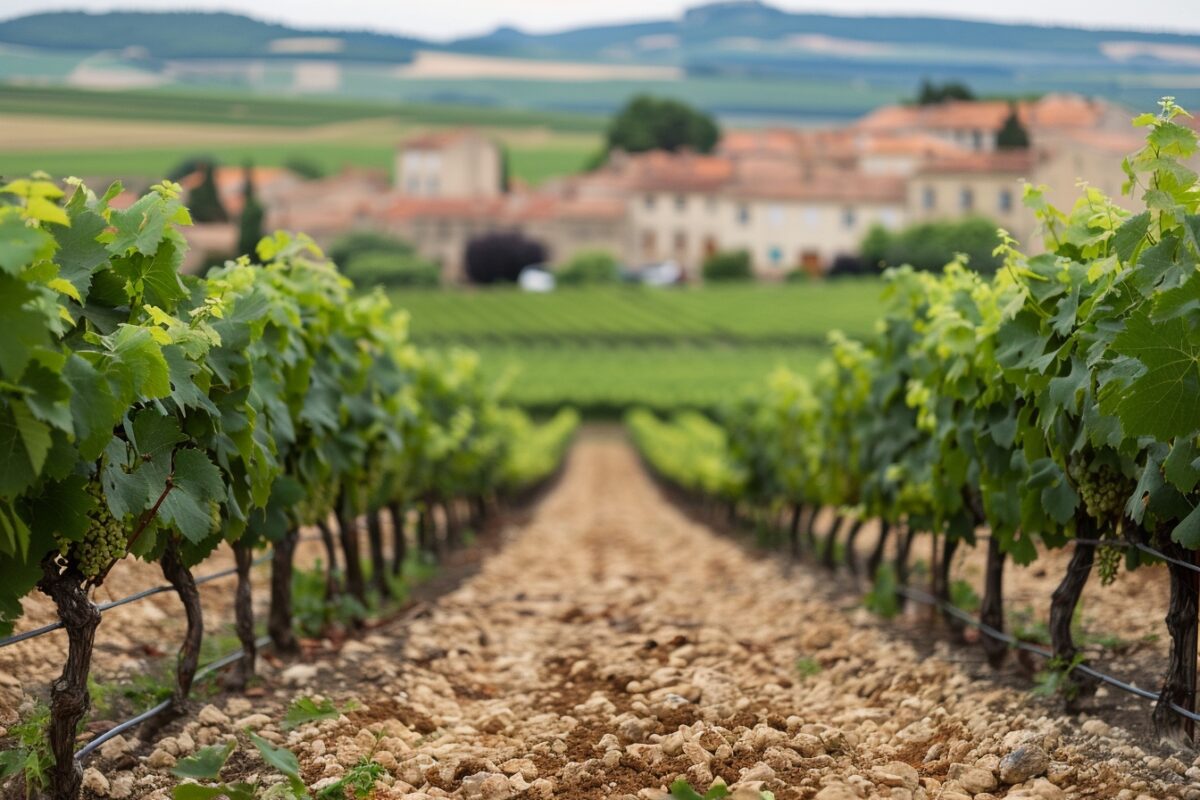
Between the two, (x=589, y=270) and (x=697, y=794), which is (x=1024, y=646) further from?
(x=589, y=270)

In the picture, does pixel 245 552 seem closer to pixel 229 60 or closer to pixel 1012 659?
pixel 1012 659

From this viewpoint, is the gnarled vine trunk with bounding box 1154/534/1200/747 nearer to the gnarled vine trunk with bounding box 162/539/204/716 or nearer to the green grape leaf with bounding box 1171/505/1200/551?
the green grape leaf with bounding box 1171/505/1200/551

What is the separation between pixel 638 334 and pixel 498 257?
2171cm

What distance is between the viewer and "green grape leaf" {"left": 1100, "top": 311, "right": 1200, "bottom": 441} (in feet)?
13.8

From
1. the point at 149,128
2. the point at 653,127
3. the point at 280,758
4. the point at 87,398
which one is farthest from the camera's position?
the point at 653,127

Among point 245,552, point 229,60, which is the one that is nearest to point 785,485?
point 245,552

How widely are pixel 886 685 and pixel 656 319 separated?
7081 centimetres

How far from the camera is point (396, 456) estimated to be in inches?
394

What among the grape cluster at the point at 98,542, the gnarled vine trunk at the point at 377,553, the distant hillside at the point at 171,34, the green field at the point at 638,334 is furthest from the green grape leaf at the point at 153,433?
the green field at the point at 638,334

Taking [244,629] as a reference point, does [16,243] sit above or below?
above

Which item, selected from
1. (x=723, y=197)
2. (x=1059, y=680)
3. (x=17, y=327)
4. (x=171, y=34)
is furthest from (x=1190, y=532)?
(x=723, y=197)

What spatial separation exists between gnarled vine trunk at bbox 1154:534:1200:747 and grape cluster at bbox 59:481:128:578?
3919mm


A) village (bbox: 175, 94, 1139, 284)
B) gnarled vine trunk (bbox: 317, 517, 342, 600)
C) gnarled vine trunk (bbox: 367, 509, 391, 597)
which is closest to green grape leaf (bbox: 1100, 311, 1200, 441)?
gnarled vine trunk (bbox: 317, 517, 342, 600)

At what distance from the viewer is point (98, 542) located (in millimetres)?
4371
